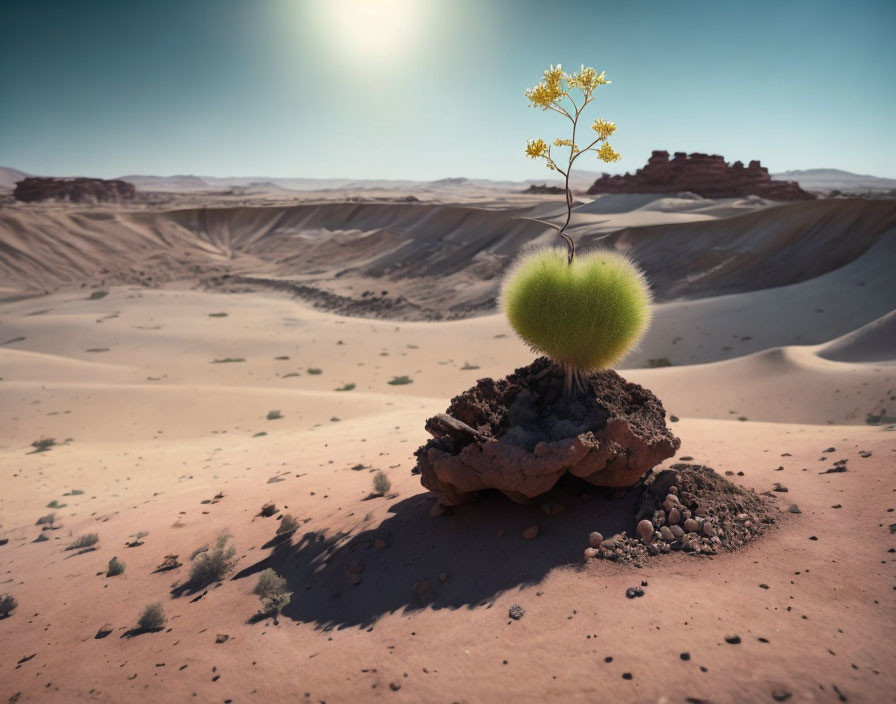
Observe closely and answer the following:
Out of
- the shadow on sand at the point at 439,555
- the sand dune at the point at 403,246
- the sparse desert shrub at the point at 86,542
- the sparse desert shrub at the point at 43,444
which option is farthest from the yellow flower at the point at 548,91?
the sand dune at the point at 403,246

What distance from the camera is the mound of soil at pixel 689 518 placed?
4.09m

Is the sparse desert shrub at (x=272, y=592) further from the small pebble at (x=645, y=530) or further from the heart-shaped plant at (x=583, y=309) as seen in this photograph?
the heart-shaped plant at (x=583, y=309)

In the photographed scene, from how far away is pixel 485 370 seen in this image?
17.1 m

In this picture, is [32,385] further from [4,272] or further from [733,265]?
[4,272]

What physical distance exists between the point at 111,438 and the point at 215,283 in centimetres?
3138

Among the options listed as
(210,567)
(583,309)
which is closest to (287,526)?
(210,567)

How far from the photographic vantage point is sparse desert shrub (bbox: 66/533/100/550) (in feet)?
19.7

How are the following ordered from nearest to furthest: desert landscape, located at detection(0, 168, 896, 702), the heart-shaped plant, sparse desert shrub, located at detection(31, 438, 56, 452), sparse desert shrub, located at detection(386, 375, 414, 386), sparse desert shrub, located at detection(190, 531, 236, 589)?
desert landscape, located at detection(0, 168, 896, 702), sparse desert shrub, located at detection(190, 531, 236, 589), the heart-shaped plant, sparse desert shrub, located at detection(31, 438, 56, 452), sparse desert shrub, located at detection(386, 375, 414, 386)

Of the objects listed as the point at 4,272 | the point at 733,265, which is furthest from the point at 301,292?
the point at 733,265

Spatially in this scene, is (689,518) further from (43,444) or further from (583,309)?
(43,444)

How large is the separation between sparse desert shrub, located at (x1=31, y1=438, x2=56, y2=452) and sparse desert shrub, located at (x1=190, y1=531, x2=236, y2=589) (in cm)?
748

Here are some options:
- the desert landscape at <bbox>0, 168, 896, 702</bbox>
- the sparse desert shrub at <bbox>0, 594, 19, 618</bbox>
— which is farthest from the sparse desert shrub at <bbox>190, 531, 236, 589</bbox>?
the sparse desert shrub at <bbox>0, 594, 19, 618</bbox>

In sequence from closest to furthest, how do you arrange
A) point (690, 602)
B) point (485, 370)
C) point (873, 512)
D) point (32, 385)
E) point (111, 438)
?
1. point (690, 602)
2. point (873, 512)
3. point (111, 438)
4. point (32, 385)
5. point (485, 370)

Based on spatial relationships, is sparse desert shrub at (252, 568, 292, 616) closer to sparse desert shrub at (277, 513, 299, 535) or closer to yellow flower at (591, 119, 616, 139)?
sparse desert shrub at (277, 513, 299, 535)
